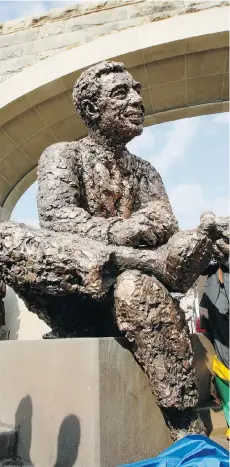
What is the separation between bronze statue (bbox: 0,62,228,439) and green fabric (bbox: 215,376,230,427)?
51 centimetres

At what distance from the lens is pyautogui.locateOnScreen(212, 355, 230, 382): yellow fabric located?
2018 millimetres

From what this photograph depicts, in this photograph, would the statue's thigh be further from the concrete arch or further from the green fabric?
the concrete arch

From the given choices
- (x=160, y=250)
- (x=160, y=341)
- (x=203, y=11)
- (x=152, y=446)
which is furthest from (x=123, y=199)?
(x=203, y=11)

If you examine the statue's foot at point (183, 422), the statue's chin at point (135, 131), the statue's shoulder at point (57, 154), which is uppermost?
the statue's chin at point (135, 131)

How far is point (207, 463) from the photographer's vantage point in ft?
4.04

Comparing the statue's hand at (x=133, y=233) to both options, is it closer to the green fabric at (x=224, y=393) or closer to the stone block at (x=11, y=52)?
the green fabric at (x=224, y=393)

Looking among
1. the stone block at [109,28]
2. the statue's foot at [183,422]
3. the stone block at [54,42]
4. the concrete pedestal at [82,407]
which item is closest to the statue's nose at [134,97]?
the concrete pedestal at [82,407]

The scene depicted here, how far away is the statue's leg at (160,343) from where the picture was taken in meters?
1.42

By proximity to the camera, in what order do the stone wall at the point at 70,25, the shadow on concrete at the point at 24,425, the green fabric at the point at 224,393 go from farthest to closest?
1. the stone wall at the point at 70,25
2. the green fabric at the point at 224,393
3. the shadow on concrete at the point at 24,425

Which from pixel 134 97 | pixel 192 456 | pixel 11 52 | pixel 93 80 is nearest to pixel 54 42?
pixel 11 52

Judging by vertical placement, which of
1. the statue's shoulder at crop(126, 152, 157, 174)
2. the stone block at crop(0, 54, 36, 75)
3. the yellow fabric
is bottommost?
the yellow fabric

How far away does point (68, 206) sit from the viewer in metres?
1.70

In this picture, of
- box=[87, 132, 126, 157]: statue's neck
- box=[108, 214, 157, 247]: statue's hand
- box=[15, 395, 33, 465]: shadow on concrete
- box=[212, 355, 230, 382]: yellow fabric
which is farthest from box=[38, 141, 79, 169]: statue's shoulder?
box=[212, 355, 230, 382]: yellow fabric

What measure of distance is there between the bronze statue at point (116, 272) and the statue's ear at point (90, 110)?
25 cm
